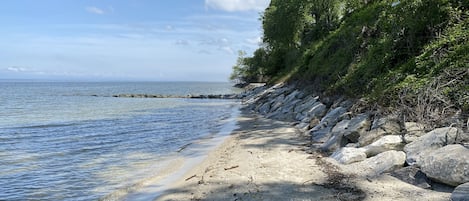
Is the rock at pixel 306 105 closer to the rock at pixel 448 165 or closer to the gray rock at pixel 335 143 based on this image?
the gray rock at pixel 335 143

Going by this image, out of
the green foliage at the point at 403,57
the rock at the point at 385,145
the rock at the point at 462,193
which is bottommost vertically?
the rock at the point at 462,193

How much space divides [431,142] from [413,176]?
40.4 inches

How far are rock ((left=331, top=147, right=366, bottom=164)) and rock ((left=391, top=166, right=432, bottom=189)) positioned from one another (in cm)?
144

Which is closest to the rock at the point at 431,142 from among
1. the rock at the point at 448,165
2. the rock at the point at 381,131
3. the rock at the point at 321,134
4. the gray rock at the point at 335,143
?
the rock at the point at 448,165

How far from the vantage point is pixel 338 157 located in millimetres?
9625

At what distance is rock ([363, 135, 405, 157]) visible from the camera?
348 inches

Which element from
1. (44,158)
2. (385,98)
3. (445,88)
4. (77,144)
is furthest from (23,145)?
(445,88)

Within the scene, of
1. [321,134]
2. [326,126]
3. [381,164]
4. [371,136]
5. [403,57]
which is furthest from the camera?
[403,57]

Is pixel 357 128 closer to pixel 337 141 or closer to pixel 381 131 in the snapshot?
pixel 337 141

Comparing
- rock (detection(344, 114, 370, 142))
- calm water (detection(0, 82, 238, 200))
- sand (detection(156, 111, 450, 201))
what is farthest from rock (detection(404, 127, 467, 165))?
calm water (detection(0, 82, 238, 200))

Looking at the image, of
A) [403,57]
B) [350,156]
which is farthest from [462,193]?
[403,57]

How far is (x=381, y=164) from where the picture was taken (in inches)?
318

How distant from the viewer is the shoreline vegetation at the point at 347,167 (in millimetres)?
6661

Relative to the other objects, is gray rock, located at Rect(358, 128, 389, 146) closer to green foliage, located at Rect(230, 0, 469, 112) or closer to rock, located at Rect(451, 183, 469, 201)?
green foliage, located at Rect(230, 0, 469, 112)
